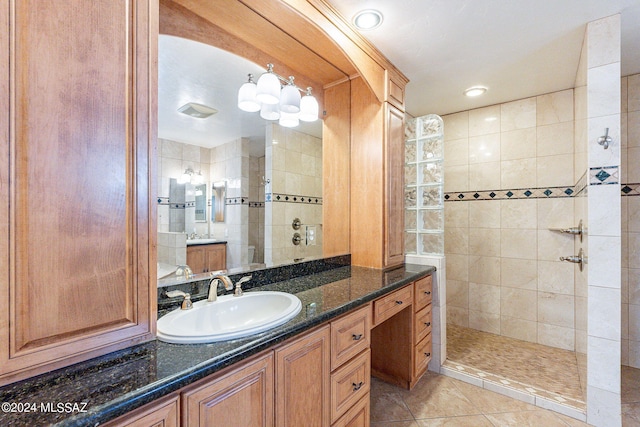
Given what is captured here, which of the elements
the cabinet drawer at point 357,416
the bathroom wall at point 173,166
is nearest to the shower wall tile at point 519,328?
the cabinet drawer at point 357,416

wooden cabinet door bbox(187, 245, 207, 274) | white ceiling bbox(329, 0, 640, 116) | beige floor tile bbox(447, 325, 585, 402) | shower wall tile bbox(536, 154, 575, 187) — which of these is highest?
white ceiling bbox(329, 0, 640, 116)

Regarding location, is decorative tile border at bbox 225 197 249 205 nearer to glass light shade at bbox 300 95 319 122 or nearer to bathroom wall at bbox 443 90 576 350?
glass light shade at bbox 300 95 319 122

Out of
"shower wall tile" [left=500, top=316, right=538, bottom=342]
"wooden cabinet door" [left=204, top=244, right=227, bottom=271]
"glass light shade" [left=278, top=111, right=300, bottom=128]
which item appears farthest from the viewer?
"shower wall tile" [left=500, top=316, right=538, bottom=342]

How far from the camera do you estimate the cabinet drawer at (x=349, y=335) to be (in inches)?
47.3

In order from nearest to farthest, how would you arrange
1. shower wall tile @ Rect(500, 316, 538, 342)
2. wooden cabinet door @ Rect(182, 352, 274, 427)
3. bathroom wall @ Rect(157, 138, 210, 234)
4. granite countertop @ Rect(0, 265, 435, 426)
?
granite countertop @ Rect(0, 265, 435, 426) → wooden cabinet door @ Rect(182, 352, 274, 427) → bathroom wall @ Rect(157, 138, 210, 234) → shower wall tile @ Rect(500, 316, 538, 342)

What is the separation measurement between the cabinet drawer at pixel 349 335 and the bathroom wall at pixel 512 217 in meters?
2.02

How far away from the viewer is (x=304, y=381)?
105 cm

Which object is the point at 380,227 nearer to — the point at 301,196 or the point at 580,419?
the point at 301,196

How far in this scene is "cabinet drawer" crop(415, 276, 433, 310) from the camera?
6.35ft

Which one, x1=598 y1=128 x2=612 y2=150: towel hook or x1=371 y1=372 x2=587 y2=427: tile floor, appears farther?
x1=371 y1=372 x2=587 y2=427: tile floor

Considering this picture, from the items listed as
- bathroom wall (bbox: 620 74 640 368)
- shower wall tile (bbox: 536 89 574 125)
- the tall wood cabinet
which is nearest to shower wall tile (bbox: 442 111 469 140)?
shower wall tile (bbox: 536 89 574 125)

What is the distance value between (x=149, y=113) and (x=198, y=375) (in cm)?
76

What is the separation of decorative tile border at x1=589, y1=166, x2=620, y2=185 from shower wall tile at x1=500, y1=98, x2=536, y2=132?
1.26m

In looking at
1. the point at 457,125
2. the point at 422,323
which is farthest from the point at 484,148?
the point at 422,323
